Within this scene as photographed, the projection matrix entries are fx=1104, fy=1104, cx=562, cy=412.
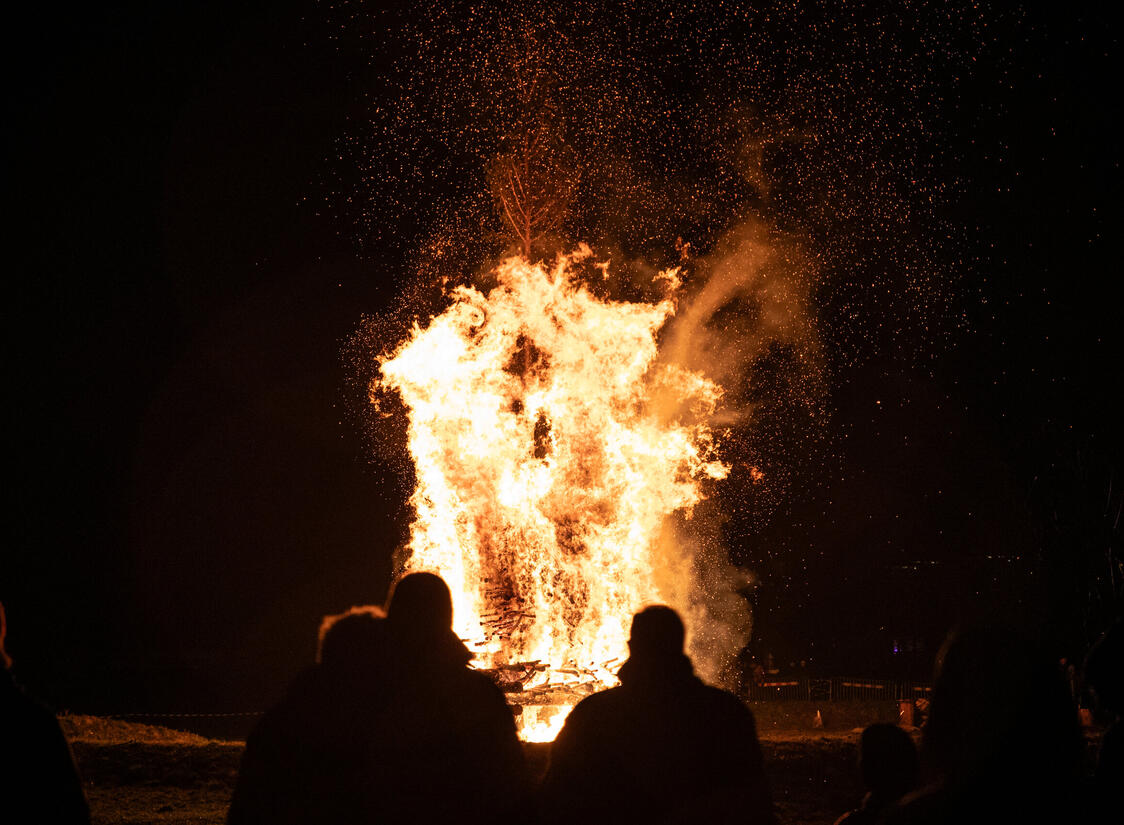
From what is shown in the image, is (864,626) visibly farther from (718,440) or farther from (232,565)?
(232,565)

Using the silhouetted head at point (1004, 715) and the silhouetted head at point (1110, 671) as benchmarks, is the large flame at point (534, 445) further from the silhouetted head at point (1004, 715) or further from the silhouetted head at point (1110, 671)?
the silhouetted head at point (1004, 715)

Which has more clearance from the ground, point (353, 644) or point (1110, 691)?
point (353, 644)

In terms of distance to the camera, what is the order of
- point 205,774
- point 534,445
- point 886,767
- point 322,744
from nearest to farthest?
point 322,744 < point 886,767 < point 205,774 < point 534,445

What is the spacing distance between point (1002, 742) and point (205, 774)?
10.8 metres

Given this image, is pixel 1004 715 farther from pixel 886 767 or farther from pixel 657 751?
pixel 657 751

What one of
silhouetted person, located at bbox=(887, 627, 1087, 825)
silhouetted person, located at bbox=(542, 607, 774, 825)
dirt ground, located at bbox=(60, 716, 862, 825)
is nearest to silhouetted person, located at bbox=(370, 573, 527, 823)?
silhouetted person, located at bbox=(542, 607, 774, 825)

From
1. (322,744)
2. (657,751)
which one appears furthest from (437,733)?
(657,751)

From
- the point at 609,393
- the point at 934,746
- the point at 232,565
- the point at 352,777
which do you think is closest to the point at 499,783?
the point at 352,777

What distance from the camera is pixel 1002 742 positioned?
146 inches

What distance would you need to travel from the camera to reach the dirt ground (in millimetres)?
11523

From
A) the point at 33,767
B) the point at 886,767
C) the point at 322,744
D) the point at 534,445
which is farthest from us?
the point at 534,445

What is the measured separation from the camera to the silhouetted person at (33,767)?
3613 millimetres

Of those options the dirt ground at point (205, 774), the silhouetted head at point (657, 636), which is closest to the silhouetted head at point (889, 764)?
the silhouetted head at point (657, 636)

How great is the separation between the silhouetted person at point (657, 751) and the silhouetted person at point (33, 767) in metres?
1.71
